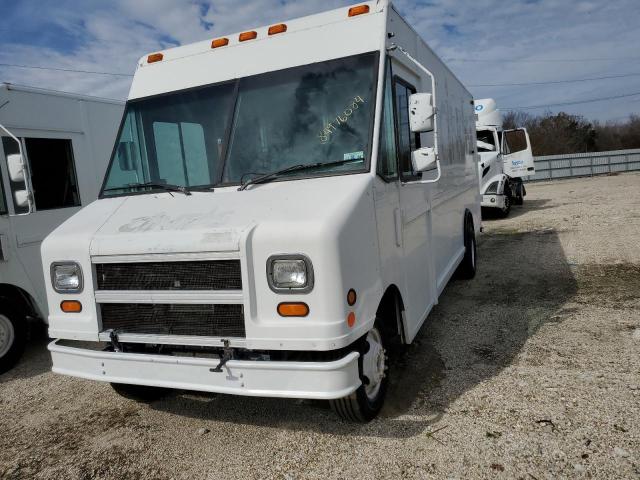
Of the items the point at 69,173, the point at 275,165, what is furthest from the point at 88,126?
the point at 275,165

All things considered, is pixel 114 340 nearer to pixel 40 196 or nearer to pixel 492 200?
pixel 40 196

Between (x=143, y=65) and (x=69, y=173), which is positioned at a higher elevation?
(x=143, y=65)

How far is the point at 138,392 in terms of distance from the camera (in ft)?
13.7

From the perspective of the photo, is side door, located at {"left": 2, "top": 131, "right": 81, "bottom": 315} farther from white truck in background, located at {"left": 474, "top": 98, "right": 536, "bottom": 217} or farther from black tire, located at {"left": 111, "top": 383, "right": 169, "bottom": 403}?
white truck in background, located at {"left": 474, "top": 98, "right": 536, "bottom": 217}

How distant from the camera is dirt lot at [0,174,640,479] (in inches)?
124

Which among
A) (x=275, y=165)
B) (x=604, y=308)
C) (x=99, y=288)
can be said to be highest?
(x=275, y=165)

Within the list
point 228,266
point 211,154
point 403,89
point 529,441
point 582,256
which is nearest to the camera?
point 228,266

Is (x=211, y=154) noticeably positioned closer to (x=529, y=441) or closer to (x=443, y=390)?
(x=443, y=390)

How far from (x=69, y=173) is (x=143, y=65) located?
249cm

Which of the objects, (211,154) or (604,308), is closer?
(211,154)

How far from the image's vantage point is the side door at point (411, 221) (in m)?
4.02

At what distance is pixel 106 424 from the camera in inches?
158

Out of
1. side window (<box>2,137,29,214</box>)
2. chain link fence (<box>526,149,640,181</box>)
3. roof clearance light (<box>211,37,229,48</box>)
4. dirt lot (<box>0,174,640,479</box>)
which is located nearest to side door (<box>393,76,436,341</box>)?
dirt lot (<box>0,174,640,479</box>)

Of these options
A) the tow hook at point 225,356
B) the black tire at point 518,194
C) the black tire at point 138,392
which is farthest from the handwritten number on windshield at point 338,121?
the black tire at point 518,194
